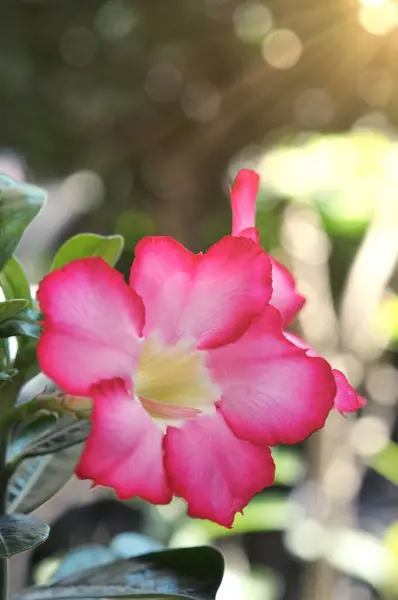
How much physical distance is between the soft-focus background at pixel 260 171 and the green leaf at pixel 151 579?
71cm

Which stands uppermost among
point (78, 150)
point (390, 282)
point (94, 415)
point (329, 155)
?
point (94, 415)

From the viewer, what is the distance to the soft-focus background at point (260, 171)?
1250 millimetres

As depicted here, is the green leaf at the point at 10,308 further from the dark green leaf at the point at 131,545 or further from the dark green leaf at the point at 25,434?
the dark green leaf at the point at 131,545

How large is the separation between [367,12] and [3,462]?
1.25 meters

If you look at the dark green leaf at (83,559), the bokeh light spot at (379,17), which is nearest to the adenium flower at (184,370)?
the dark green leaf at (83,559)

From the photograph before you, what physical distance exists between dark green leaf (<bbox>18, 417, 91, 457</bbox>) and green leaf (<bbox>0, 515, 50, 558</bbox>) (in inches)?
1.5

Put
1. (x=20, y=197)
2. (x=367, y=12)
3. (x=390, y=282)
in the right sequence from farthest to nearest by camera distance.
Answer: (x=390, y=282)
(x=367, y=12)
(x=20, y=197)

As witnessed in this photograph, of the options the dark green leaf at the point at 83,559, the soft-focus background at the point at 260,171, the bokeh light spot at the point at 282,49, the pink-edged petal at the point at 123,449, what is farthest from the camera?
the bokeh light spot at the point at 282,49

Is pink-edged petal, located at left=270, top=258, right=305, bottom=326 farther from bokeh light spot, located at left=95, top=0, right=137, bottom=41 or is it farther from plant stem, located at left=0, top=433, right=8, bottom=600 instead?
bokeh light spot, located at left=95, top=0, right=137, bottom=41

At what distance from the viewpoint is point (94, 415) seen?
0.99 ft

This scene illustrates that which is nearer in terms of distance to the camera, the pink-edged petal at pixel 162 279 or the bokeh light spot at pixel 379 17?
the pink-edged petal at pixel 162 279

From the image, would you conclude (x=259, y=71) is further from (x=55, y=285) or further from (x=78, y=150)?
(x=55, y=285)

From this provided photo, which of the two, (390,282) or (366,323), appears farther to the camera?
(390,282)

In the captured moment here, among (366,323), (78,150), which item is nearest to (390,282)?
(366,323)
